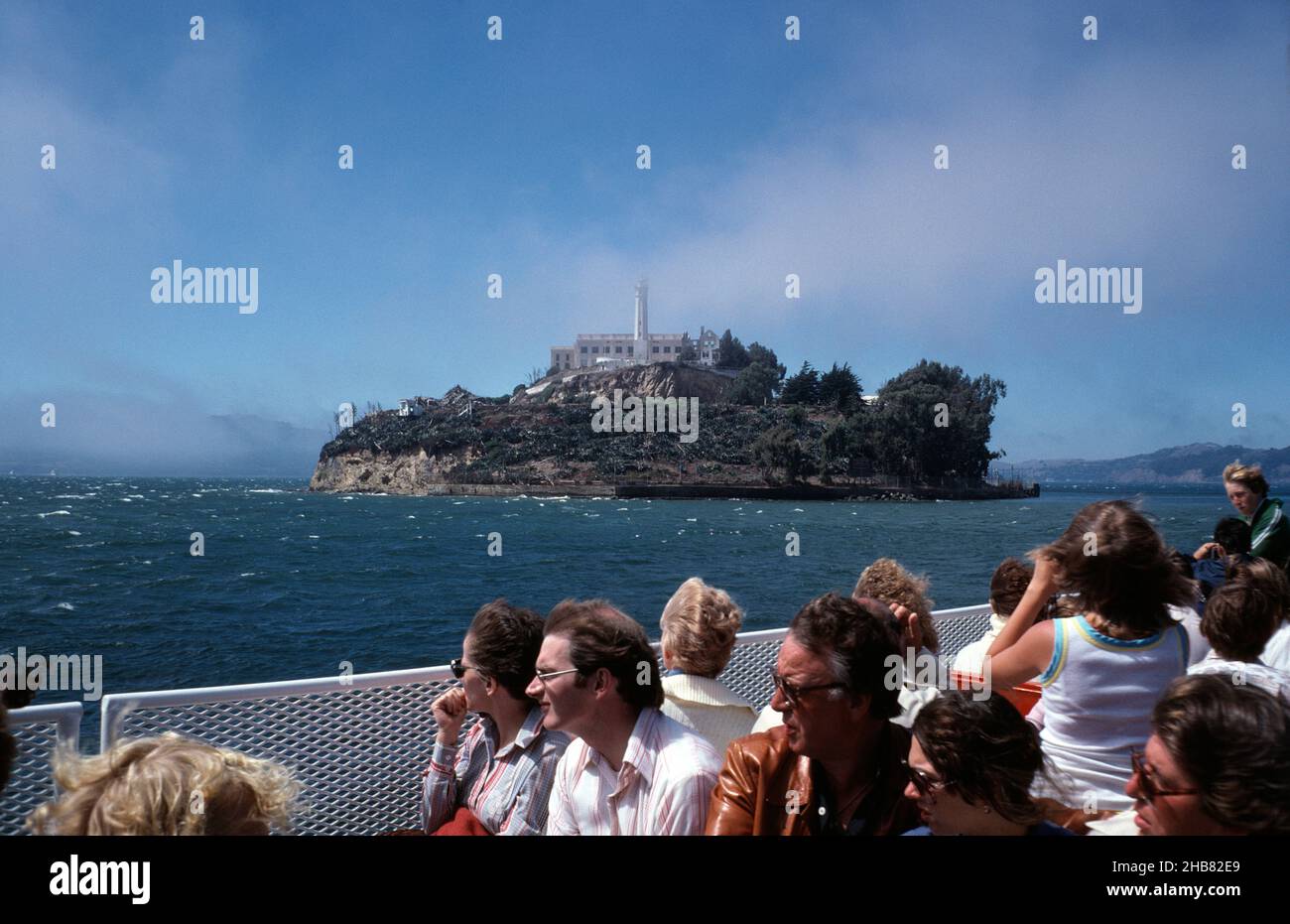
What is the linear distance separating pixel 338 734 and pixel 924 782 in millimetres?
2225

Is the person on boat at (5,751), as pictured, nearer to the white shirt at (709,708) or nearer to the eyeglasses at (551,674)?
the eyeglasses at (551,674)

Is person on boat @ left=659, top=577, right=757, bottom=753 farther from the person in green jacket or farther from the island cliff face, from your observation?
the island cliff face

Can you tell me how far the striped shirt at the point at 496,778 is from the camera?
2.72m

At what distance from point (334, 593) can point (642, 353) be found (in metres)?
113

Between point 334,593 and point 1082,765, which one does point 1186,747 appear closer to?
point 1082,765

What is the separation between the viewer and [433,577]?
38.7m

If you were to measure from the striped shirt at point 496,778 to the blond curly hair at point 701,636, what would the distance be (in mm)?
523

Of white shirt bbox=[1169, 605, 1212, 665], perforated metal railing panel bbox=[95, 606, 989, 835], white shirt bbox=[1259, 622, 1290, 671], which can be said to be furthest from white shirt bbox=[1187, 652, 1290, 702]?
perforated metal railing panel bbox=[95, 606, 989, 835]

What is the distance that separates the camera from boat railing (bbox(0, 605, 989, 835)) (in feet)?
9.83

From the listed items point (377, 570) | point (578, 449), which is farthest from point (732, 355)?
point (377, 570)

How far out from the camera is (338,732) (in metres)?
3.20

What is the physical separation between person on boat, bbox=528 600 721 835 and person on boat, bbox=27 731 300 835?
913 mm

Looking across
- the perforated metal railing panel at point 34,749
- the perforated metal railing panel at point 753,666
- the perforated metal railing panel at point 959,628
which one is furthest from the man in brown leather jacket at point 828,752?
the perforated metal railing panel at point 959,628
